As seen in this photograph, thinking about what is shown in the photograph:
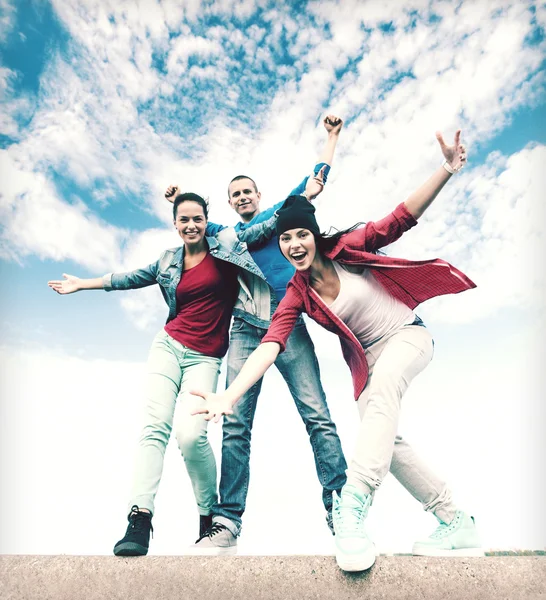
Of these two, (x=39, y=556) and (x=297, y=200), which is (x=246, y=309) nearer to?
(x=297, y=200)

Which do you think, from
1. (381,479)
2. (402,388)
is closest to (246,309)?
(402,388)

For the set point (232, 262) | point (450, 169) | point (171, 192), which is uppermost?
point (450, 169)

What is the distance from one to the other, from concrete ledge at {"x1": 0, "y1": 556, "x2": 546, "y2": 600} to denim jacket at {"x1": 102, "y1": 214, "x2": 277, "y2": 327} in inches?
67.0

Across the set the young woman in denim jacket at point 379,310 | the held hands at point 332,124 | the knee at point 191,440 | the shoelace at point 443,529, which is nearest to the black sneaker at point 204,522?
the knee at point 191,440

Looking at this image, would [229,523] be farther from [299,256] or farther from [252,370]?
[299,256]

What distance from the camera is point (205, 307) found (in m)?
3.84

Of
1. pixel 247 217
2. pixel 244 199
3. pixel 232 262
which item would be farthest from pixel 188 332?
pixel 244 199

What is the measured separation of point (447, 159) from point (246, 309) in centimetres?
171

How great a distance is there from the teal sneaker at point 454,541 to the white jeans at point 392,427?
6 centimetres

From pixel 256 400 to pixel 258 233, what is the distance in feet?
4.09

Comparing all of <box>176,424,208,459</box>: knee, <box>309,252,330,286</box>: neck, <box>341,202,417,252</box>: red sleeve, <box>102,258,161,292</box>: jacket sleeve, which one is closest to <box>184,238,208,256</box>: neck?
<box>102,258,161,292</box>: jacket sleeve

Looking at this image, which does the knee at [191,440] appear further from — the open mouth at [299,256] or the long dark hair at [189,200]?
the long dark hair at [189,200]

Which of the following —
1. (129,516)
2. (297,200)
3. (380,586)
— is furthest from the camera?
(297,200)

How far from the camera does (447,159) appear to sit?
307cm
